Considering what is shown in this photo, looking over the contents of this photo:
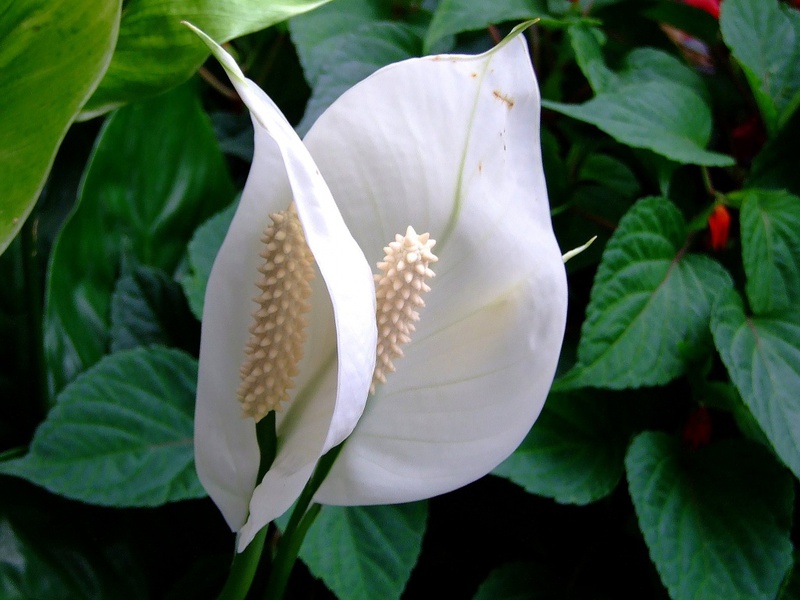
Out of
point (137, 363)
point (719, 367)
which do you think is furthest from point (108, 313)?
point (719, 367)

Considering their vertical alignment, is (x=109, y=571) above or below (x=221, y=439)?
below

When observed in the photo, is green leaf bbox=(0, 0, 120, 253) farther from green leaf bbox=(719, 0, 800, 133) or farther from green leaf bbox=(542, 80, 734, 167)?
green leaf bbox=(719, 0, 800, 133)

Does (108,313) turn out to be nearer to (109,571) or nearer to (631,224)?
(109,571)

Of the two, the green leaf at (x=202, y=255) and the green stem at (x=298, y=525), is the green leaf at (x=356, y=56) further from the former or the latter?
the green stem at (x=298, y=525)

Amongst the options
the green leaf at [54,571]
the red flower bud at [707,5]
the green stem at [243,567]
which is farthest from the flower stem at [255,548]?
the red flower bud at [707,5]

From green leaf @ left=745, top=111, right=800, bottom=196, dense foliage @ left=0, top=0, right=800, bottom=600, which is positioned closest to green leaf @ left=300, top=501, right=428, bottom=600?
dense foliage @ left=0, top=0, right=800, bottom=600

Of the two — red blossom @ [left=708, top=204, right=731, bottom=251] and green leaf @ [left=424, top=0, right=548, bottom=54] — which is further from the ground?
green leaf @ [left=424, top=0, right=548, bottom=54]
